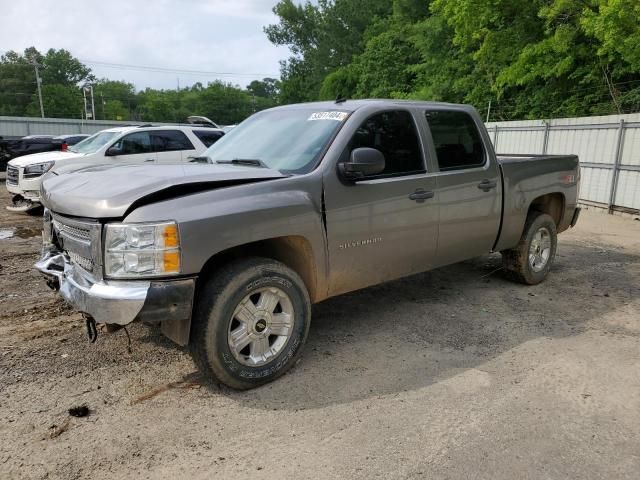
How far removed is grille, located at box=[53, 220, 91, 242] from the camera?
10.5ft

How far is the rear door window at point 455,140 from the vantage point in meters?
4.71

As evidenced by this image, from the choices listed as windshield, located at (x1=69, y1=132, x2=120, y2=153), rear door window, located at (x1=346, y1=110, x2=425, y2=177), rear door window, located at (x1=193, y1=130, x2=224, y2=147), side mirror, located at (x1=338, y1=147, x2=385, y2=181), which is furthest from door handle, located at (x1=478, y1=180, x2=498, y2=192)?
windshield, located at (x1=69, y1=132, x2=120, y2=153)

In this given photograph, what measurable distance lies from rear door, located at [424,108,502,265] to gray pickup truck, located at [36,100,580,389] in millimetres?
17

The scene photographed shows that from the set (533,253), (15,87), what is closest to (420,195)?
(533,253)

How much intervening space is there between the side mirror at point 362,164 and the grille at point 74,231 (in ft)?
5.88

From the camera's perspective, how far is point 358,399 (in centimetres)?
338

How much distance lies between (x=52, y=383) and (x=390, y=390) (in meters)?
2.33

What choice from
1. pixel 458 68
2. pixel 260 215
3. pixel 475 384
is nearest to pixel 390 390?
pixel 475 384

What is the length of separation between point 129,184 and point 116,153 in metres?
7.90

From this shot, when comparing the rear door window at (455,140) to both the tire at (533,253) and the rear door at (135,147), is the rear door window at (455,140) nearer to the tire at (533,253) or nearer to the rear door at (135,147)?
the tire at (533,253)

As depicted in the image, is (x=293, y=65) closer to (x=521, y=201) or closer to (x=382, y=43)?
(x=382, y=43)

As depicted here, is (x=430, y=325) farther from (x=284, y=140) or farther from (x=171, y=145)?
(x=171, y=145)

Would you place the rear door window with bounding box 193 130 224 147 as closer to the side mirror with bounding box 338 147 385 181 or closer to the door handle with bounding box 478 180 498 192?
the door handle with bounding box 478 180 498 192

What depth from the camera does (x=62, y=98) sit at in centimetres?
8800
